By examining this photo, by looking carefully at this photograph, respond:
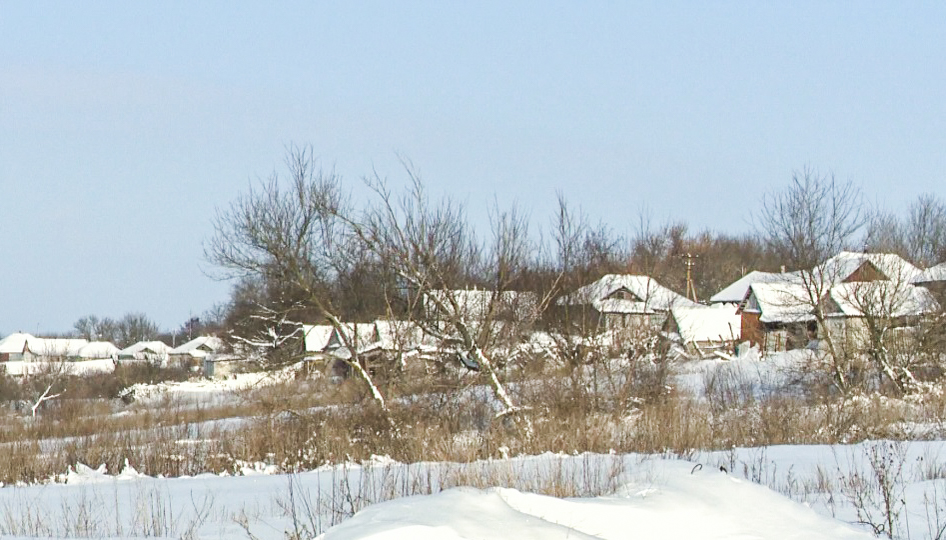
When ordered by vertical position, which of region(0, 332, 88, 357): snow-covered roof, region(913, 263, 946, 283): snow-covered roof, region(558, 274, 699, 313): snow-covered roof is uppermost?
region(0, 332, 88, 357): snow-covered roof

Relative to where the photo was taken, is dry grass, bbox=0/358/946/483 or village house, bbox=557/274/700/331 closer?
dry grass, bbox=0/358/946/483

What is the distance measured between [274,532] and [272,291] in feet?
66.8

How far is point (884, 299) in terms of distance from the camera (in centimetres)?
3156

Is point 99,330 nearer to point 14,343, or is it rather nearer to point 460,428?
point 14,343

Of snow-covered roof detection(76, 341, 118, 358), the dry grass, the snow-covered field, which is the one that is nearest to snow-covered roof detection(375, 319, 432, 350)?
the dry grass

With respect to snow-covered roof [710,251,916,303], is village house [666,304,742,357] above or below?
below

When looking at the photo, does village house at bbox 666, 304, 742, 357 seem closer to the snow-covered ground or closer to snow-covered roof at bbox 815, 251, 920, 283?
snow-covered roof at bbox 815, 251, 920, 283

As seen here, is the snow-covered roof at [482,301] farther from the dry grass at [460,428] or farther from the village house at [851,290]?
the village house at [851,290]

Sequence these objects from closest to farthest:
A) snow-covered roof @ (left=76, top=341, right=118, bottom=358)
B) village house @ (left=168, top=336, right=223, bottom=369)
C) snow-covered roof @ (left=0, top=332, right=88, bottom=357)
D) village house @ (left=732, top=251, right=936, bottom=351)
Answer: village house @ (left=732, top=251, right=936, bottom=351), village house @ (left=168, top=336, right=223, bottom=369), snow-covered roof @ (left=76, top=341, right=118, bottom=358), snow-covered roof @ (left=0, top=332, right=88, bottom=357)

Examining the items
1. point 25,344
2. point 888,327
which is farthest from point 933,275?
point 25,344

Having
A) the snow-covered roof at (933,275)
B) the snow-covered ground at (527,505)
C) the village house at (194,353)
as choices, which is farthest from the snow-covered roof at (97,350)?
the snow-covered ground at (527,505)

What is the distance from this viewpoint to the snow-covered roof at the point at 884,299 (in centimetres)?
3175

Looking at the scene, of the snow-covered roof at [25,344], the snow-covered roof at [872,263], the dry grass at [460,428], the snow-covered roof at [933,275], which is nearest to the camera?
the dry grass at [460,428]

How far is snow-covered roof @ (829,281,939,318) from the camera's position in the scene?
31.8 meters
